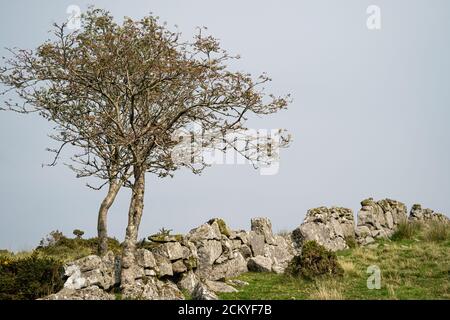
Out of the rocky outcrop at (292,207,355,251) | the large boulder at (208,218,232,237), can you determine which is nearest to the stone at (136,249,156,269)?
the large boulder at (208,218,232,237)

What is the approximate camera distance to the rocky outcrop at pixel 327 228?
3023 centimetres

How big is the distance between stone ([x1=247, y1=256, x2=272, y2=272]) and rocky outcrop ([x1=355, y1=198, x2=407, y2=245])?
45.9 feet

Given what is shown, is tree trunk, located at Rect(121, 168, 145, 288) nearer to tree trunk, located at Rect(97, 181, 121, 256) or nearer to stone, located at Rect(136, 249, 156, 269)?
stone, located at Rect(136, 249, 156, 269)

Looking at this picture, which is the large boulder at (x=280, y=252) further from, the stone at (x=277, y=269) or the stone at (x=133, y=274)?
the stone at (x=133, y=274)

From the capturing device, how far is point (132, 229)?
20.2 metres

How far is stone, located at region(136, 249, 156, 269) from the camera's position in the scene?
1869cm

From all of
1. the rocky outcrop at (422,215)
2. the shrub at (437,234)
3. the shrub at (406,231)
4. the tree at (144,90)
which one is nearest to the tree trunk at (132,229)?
the tree at (144,90)

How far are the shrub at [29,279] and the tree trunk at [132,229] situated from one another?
224 centimetres

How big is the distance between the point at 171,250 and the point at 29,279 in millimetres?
5457

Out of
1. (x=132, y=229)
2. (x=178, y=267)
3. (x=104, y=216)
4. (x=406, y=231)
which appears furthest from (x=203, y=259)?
(x=406, y=231)
